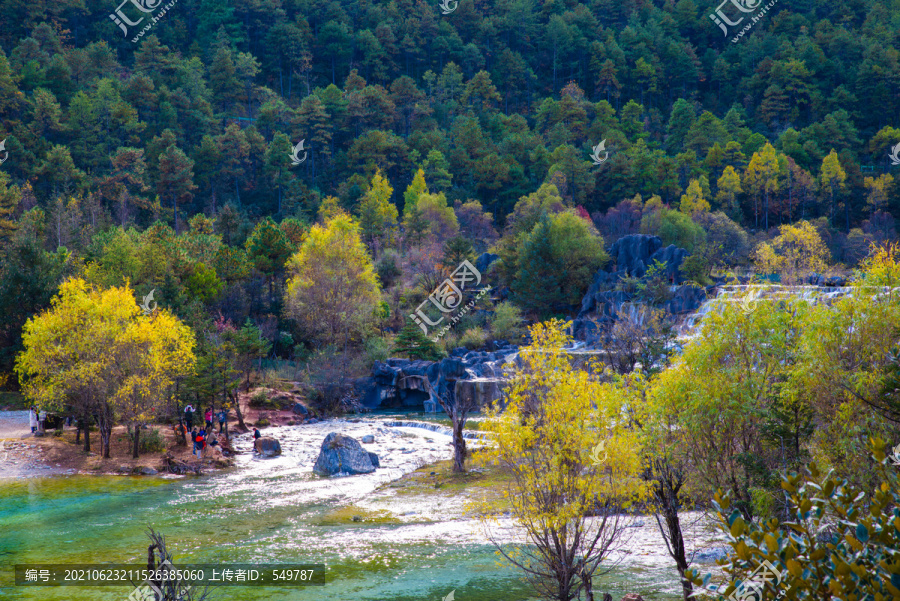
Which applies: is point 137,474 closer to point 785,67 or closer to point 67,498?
point 67,498

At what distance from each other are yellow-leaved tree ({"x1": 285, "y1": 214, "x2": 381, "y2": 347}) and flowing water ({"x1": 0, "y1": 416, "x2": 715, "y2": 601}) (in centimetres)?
1903

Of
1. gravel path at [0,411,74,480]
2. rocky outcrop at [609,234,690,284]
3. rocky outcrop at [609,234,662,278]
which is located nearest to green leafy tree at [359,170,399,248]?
rocky outcrop at [609,234,690,284]

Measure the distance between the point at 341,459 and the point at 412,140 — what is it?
70.1 metres

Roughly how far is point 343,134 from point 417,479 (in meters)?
77.0

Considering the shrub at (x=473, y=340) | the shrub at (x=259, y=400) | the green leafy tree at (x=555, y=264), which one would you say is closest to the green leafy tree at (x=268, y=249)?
the shrub at (x=259, y=400)

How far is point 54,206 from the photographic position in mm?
59500

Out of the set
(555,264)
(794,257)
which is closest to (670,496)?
(555,264)

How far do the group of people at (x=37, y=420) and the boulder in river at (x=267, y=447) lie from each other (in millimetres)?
10154

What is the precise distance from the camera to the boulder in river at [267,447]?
2870cm

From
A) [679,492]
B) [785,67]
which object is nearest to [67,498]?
[679,492]

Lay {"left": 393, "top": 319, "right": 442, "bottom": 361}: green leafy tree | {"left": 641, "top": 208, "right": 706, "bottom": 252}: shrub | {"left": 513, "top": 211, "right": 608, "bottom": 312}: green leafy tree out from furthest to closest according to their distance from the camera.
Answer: {"left": 641, "top": 208, "right": 706, "bottom": 252}: shrub → {"left": 513, "top": 211, "right": 608, "bottom": 312}: green leafy tree → {"left": 393, "top": 319, "right": 442, "bottom": 361}: green leafy tree

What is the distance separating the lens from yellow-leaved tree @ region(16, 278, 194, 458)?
26.1 meters

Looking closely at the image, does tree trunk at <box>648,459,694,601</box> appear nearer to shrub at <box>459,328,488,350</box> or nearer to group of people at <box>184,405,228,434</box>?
group of people at <box>184,405,228,434</box>

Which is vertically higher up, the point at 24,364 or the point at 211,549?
the point at 24,364
